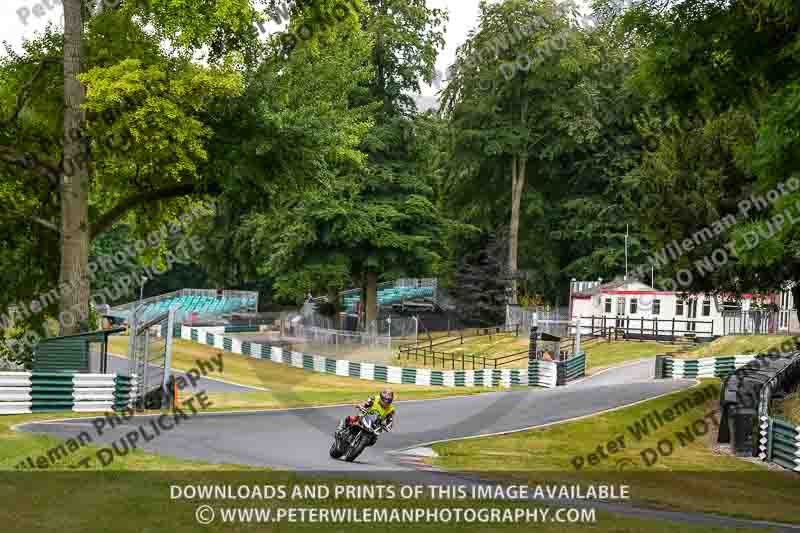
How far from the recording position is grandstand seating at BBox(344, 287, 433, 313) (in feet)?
277

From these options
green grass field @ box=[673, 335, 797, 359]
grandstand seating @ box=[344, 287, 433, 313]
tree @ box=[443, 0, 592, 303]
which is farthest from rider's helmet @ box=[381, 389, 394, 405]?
grandstand seating @ box=[344, 287, 433, 313]

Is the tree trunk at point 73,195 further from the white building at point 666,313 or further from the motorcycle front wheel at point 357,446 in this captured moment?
the white building at point 666,313

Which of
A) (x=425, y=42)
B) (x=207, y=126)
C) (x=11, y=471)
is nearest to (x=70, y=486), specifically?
(x=11, y=471)

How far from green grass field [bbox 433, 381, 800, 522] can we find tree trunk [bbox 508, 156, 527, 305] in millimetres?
36011

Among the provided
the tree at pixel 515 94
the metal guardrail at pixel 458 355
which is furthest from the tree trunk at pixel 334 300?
the tree at pixel 515 94

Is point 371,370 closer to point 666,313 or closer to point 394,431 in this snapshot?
point 666,313

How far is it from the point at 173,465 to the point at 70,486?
2332 millimetres

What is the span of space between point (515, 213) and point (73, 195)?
141ft

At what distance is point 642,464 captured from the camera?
20516mm

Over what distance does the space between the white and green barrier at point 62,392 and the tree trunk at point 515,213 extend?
42802mm

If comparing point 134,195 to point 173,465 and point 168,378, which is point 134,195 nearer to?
point 168,378

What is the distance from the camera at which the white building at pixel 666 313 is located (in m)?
50.1

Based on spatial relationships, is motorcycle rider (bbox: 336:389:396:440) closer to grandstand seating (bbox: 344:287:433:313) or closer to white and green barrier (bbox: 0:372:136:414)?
white and green barrier (bbox: 0:372:136:414)

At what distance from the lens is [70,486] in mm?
13430
